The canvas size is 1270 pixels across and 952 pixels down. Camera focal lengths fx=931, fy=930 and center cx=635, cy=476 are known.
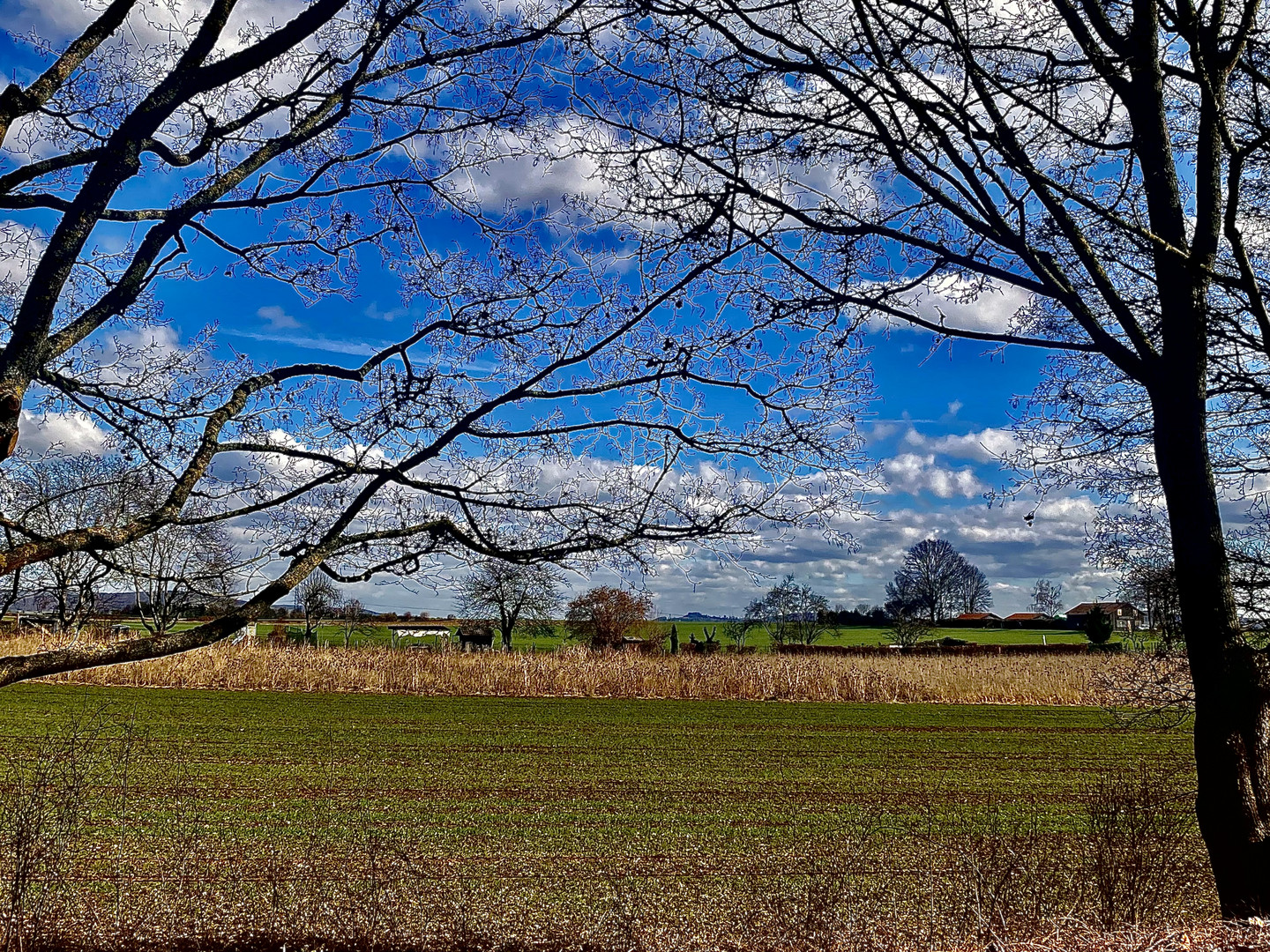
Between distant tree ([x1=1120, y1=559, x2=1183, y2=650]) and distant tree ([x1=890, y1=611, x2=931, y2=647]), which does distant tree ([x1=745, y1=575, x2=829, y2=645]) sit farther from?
distant tree ([x1=1120, y1=559, x2=1183, y2=650])

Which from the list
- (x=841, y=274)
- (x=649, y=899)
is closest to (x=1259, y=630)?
(x=841, y=274)

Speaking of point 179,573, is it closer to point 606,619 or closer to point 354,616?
point 354,616

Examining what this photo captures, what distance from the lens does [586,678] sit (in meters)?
27.1

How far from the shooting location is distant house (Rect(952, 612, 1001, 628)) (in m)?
84.1

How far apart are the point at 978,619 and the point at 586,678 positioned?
6737cm

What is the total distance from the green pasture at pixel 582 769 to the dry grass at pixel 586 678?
281 cm

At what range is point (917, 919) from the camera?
6.25 meters

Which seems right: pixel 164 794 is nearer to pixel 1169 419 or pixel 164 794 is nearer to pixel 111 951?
pixel 111 951

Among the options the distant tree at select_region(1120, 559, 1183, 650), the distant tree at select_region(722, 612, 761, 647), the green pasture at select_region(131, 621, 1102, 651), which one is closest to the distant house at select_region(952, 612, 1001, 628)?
the green pasture at select_region(131, 621, 1102, 651)

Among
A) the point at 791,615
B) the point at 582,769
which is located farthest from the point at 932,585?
the point at 582,769

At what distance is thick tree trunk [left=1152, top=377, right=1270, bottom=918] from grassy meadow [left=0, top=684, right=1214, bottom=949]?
1.49m

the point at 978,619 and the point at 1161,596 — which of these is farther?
the point at 978,619

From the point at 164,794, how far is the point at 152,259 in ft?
34.2

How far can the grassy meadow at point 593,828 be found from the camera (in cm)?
562
